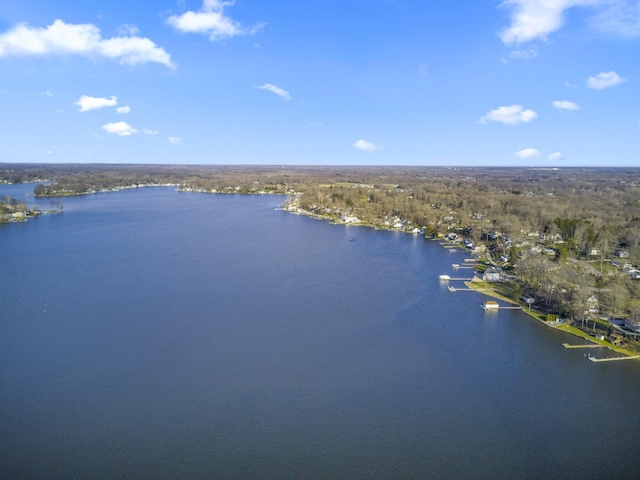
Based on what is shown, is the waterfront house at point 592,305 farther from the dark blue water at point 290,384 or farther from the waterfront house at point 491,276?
the waterfront house at point 491,276

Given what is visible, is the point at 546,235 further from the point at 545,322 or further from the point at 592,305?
the point at 545,322

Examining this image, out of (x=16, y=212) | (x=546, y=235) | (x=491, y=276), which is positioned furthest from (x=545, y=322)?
(x=16, y=212)

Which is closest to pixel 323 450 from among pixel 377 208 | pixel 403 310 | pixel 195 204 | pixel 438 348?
pixel 438 348

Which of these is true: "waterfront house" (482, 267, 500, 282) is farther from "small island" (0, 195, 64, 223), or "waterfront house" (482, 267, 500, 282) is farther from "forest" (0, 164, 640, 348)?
"small island" (0, 195, 64, 223)

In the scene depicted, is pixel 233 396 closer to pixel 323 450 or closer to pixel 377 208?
pixel 323 450

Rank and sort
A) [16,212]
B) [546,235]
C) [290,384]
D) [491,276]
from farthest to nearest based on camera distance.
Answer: [16,212] < [546,235] < [491,276] < [290,384]

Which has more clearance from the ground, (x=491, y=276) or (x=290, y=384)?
(x=491, y=276)

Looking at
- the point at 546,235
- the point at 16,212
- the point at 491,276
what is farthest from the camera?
the point at 16,212

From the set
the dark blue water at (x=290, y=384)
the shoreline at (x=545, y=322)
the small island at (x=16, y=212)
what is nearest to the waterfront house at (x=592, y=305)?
A: the shoreline at (x=545, y=322)

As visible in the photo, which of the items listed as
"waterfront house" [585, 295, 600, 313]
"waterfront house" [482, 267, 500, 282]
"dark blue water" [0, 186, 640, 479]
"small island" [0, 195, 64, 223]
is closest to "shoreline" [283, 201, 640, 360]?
"waterfront house" [482, 267, 500, 282]
